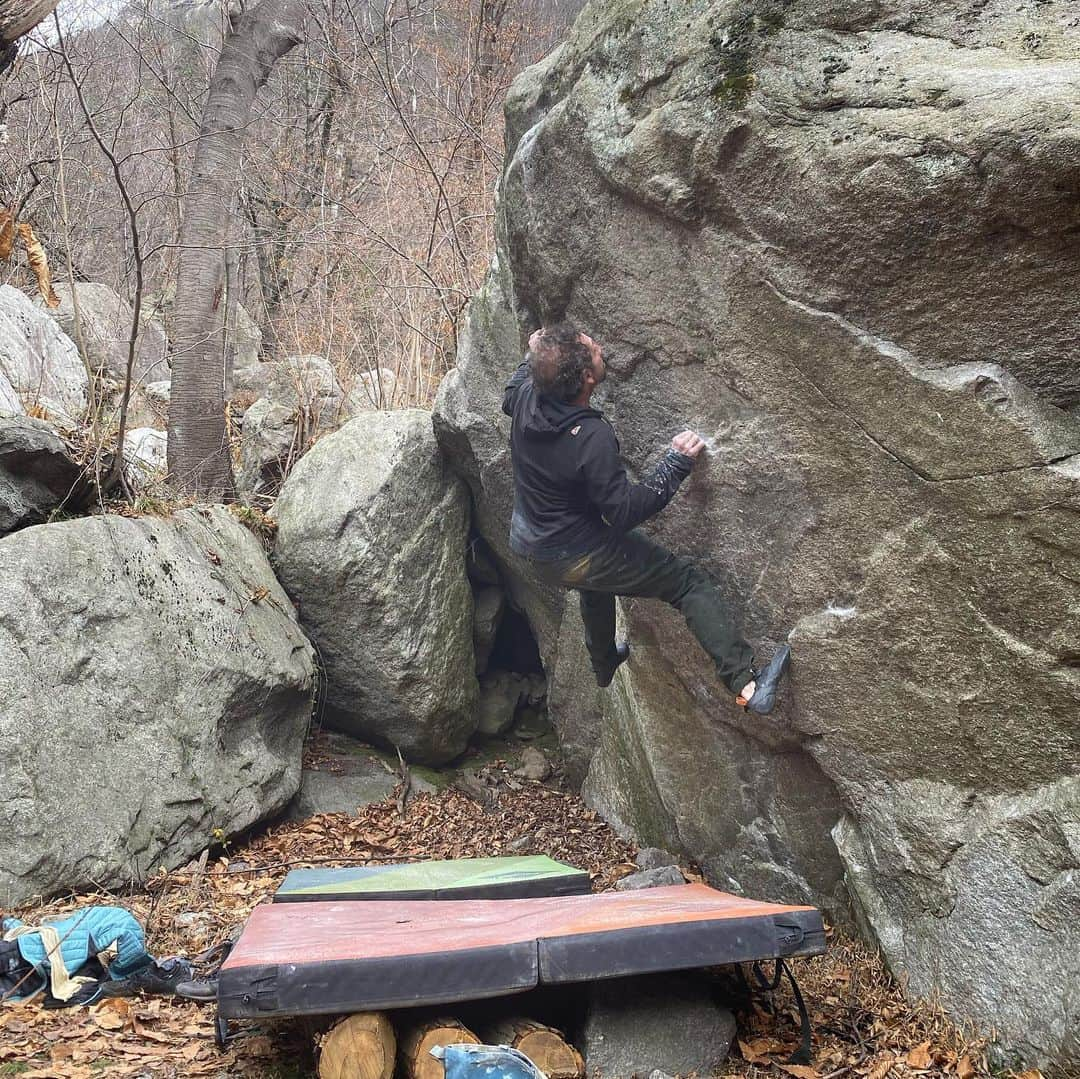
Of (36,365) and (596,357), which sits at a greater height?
(36,365)

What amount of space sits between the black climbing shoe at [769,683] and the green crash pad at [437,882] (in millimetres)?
1367

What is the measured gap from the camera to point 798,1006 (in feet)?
12.8

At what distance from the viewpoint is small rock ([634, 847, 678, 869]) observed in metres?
6.31

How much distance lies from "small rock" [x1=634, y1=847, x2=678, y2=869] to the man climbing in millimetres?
1827

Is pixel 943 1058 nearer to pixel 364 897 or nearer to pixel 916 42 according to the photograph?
pixel 364 897

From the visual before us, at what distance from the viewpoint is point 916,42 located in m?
4.21

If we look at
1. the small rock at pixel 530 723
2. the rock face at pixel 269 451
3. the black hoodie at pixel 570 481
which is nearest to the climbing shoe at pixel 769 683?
the black hoodie at pixel 570 481

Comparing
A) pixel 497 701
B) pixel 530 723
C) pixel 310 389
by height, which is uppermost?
pixel 310 389

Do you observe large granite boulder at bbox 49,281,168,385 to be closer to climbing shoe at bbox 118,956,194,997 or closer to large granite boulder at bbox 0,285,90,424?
large granite boulder at bbox 0,285,90,424

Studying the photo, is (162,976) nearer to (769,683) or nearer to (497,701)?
(769,683)

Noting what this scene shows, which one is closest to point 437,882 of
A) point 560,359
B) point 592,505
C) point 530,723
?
point 592,505

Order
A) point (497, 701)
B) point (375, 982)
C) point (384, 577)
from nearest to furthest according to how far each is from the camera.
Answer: point (375, 982) < point (384, 577) < point (497, 701)

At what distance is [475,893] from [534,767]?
3330mm

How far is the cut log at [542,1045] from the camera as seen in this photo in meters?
3.54
